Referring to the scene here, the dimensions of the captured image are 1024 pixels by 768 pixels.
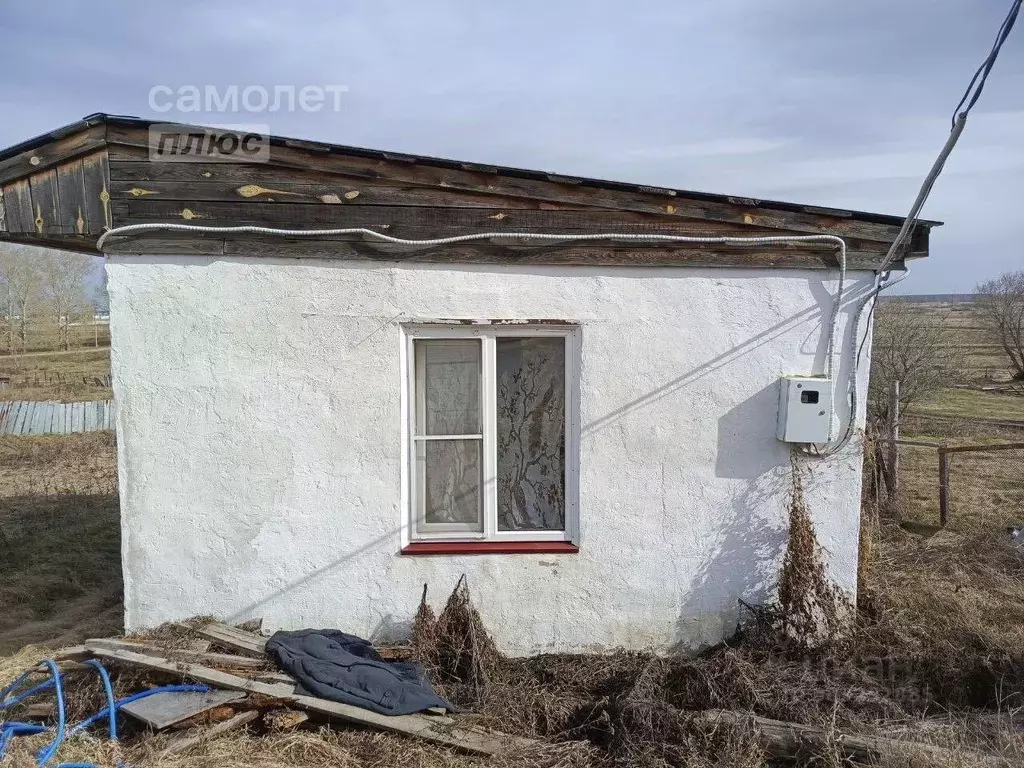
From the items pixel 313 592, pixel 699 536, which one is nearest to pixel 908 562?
pixel 699 536

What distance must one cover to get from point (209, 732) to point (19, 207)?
336cm

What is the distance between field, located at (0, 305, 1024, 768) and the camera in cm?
330

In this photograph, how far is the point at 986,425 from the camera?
14.0 metres

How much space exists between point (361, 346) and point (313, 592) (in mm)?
1602

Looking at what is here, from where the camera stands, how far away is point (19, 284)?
1417 inches

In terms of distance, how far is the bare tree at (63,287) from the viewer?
122ft

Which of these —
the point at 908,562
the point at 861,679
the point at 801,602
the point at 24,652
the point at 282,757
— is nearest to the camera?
the point at 282,757

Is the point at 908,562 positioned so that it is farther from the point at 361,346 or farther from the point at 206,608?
the point at 206,608

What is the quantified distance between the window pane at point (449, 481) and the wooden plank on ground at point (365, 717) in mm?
1241

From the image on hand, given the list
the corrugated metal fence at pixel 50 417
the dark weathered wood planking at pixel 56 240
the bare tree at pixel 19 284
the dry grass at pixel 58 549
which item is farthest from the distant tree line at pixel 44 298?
the dark weathered wood planking at pixel 56 240

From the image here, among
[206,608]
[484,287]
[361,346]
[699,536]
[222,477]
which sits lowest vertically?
[206,608]

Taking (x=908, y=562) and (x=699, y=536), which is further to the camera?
(x=908, y=562)

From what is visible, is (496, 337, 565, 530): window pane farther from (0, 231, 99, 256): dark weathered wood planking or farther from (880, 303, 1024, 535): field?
(880, 303, 1024, 535): field

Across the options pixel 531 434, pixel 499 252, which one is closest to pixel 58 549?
pixel 531 434
